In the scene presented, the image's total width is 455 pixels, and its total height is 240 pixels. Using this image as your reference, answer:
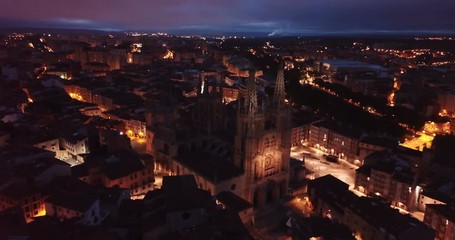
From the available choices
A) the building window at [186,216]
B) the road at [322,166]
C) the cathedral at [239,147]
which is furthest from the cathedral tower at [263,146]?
the building window at [186,216]

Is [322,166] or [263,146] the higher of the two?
[263,146]

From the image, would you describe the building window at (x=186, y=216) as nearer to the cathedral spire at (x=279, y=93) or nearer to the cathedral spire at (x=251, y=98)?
the cathedral spire at (x=251, y=98)

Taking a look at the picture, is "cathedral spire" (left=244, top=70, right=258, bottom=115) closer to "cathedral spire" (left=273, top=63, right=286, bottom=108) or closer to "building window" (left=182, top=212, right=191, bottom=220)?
"cathedral spire" (left=273, top=63, right=286, bottom=108)

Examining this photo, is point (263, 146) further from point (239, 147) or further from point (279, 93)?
point (279, 93)

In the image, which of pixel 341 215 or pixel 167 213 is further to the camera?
pixel 341 215

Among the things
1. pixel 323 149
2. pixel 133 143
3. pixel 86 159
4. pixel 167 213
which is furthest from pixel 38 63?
pixel 167 213

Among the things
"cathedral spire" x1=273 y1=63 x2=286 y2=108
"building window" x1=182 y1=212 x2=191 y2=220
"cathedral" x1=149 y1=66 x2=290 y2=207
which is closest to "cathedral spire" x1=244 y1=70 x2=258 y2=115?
"cathedral" x1=149 y1=66 x2=290 y2=207

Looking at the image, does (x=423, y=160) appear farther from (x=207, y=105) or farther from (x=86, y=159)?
(x=86, y=159)

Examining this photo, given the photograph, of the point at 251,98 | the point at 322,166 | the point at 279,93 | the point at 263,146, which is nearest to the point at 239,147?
the point at 263,146

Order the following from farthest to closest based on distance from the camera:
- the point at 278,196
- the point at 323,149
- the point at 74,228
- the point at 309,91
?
the point at 309,91
the point at 323,149
the point at 278,196
the point at 74,228
